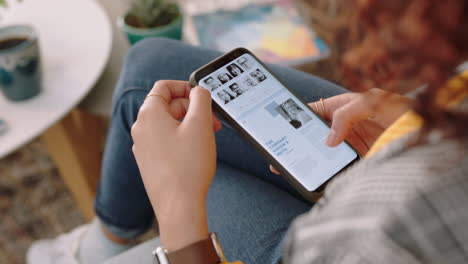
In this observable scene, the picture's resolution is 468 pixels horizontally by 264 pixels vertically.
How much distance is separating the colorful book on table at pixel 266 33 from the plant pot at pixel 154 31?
0.10m

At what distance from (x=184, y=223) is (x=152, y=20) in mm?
594

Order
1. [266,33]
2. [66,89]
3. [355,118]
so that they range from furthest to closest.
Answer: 1. [266,33]
2. [66,89]
3. [355,118]

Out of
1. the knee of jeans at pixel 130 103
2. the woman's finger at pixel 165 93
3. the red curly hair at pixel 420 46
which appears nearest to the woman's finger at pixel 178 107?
the woman's finger at pixel 165 93

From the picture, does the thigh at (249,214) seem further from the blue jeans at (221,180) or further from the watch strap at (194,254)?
the watch strap at (194,254)

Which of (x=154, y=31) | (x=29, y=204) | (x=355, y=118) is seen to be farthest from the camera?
(x=29, y=204)

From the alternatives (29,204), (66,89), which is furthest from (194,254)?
(29,204)

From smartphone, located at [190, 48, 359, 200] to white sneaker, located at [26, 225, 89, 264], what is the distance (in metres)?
0.48

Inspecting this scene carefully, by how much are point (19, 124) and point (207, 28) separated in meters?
0.50

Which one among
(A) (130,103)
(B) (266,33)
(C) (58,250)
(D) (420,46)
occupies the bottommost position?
(C) (58,250)

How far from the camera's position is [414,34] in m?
0.28

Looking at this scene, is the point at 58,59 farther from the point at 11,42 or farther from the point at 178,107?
the point at 178,107

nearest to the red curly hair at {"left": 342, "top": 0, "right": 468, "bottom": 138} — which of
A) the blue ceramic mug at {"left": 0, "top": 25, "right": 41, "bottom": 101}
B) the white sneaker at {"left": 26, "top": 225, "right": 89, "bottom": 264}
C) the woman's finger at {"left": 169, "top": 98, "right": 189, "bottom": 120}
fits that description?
the woman's finger at {"left": 169, "top": 98, "right": 189, "bottom": 120}

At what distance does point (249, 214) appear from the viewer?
545 millimetres

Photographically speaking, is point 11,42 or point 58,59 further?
point 58,59
